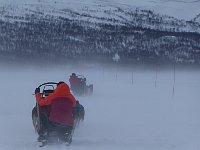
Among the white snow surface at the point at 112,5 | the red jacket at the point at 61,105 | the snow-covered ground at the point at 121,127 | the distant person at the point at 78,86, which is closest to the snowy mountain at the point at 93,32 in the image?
the white snow surface at the point at 112,5

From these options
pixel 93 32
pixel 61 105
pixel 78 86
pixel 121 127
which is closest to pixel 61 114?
pixel 61 105

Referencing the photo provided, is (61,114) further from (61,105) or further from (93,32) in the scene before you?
(93,32)

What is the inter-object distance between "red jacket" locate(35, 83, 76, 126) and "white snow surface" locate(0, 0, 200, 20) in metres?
62.0

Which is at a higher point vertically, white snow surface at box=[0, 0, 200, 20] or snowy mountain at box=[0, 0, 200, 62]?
white snow surface at box=[0, 0, 200, 20]

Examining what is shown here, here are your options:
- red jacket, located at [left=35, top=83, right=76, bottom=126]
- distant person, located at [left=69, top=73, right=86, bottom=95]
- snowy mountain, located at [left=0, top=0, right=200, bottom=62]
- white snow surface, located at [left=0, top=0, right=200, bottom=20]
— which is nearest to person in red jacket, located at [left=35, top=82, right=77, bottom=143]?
red jacket, located at [left=35, top=83, right=76, bottom=126]

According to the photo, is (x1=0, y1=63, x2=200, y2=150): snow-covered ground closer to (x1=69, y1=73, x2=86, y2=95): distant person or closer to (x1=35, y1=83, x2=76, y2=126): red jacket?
(x1=35, y1=83, x2=76, y2=126): red jacket

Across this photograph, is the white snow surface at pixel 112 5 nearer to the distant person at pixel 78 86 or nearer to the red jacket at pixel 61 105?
the distant person at pixel 78 86

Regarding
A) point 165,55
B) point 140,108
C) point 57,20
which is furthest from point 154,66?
point 140,108

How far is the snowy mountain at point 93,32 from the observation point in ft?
202

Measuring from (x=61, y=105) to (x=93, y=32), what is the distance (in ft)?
186

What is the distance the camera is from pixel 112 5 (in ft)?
263

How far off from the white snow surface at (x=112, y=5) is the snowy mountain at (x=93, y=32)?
0.13 m

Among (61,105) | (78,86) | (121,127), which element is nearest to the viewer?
(61,105)

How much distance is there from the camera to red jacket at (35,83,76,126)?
32.8 ft
